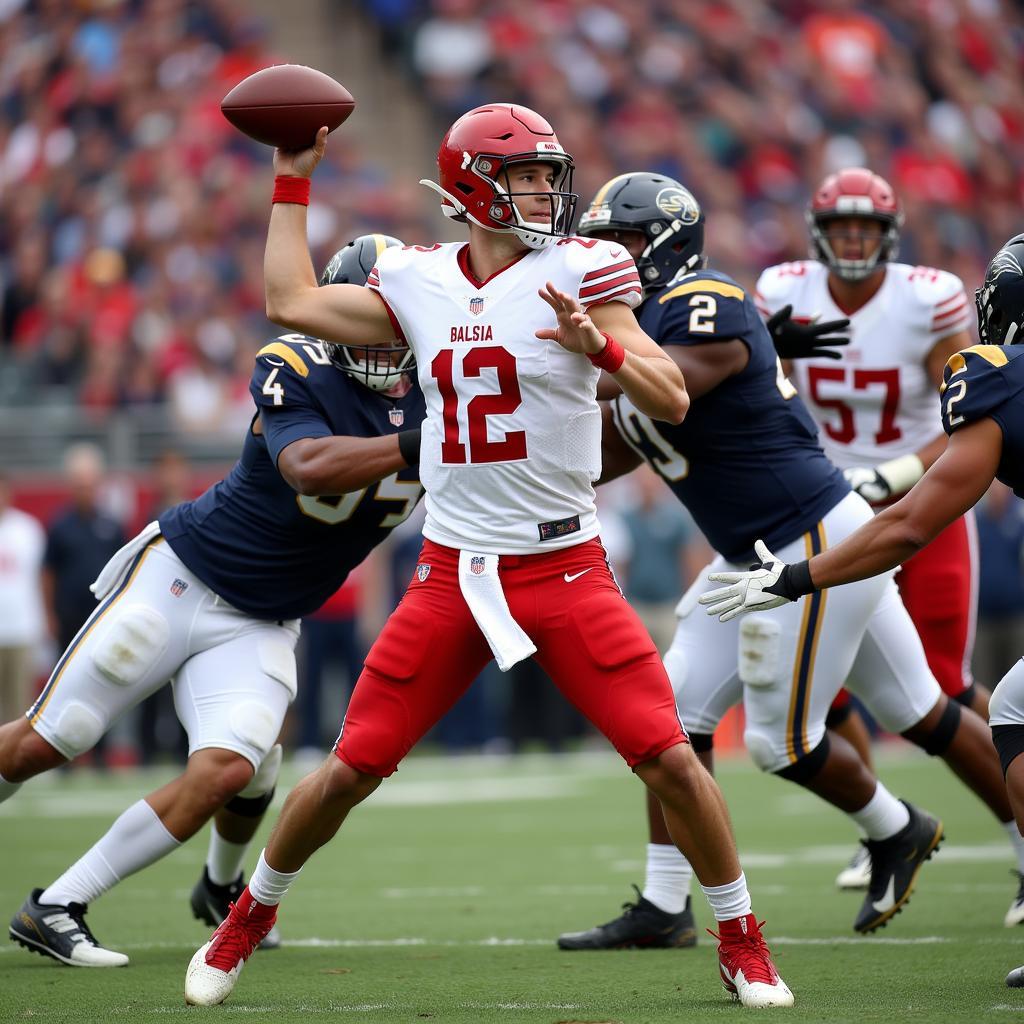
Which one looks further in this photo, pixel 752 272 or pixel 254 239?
pixel 752 272

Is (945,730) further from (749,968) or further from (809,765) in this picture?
(749,968)

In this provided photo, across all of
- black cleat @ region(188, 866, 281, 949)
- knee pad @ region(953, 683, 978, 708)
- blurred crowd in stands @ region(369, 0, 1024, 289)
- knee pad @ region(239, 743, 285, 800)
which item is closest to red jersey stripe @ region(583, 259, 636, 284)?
knee pad @ region(239, 743, 285, 800)

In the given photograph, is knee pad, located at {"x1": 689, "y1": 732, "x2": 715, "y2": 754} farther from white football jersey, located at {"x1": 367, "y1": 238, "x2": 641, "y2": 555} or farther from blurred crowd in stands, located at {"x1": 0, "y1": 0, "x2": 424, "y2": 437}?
blurred crowd in stands, located at {"x1": 0, "y1": 0, "x2": 424, "y2": 437}

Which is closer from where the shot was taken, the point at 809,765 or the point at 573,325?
the point at 573,325

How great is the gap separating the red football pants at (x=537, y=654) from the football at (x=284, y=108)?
3.42 ft

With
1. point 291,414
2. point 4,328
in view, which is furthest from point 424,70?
point 291,414

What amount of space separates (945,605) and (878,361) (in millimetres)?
841

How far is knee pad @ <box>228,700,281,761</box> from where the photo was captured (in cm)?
473

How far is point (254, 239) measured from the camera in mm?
13914

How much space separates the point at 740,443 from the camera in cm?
495

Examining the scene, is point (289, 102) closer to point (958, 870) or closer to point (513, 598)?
point (513, 598)

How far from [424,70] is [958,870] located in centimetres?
1145

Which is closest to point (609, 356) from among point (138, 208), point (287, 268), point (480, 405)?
point (480, 405)

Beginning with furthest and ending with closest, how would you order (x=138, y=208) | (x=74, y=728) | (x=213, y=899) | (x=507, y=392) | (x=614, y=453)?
1. (x=138, y=208)
2. (x=213, y=899)
3. (x=614, y=453)
4. (x=74, y=728)
5. (x=507, y=392)
